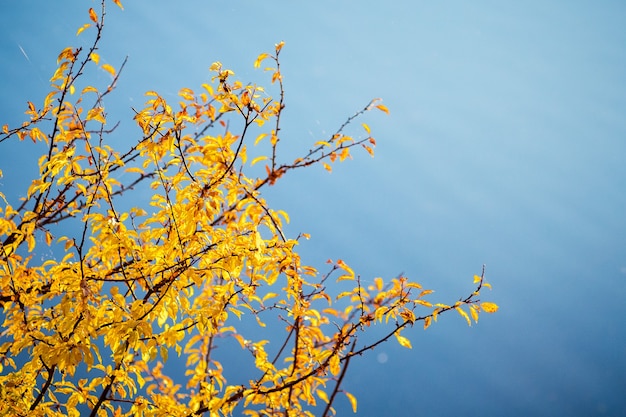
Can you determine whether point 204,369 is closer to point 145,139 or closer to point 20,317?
point 20,317

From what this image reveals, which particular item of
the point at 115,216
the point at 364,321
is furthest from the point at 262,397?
the point at 115,216

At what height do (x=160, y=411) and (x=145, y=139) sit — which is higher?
(x=145, y=139)

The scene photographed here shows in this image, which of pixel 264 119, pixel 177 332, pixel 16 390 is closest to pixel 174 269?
pixel 177 332

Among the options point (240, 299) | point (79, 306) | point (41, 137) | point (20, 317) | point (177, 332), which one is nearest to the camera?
point (79, 306)

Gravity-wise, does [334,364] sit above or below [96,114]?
below

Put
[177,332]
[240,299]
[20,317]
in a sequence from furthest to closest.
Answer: [20,317], [240,299], [177,332]

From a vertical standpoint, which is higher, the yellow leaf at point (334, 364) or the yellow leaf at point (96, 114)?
the yellow leaf at point (96, 114)

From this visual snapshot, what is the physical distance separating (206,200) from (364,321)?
607 millimetres

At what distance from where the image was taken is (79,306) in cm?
133

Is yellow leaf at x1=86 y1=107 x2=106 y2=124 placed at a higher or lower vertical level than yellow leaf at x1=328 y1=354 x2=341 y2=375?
higher

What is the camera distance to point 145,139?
4.83 ft

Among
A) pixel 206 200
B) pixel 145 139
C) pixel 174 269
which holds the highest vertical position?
pixel 145 139

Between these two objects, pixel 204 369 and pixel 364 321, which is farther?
pixel 204 369

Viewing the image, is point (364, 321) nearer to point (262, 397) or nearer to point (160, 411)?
point (262, 397)
